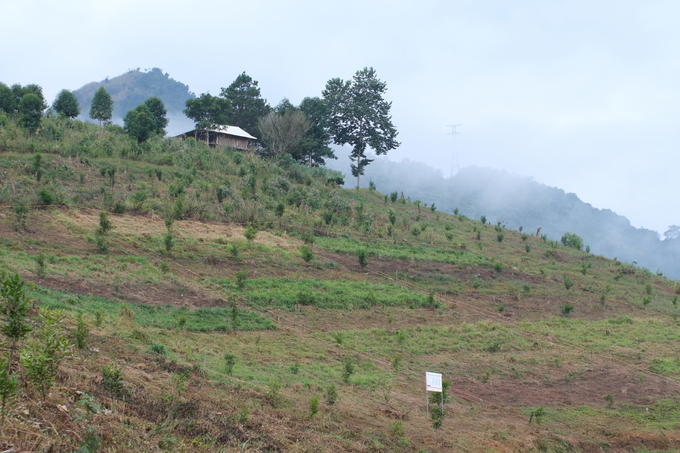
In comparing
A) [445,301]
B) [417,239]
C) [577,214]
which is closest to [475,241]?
[417,239]

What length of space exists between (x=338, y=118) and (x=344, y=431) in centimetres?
3243

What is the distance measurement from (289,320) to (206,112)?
23271 millimetres

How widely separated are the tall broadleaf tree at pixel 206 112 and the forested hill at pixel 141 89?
222 feet

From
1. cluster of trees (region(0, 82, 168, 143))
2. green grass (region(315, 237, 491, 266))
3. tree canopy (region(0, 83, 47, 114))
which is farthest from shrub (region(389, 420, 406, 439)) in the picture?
tree canopy (region(0, 83, 47, 114))

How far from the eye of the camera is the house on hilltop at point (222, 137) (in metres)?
33.6

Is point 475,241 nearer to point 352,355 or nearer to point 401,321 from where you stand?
point 401,321

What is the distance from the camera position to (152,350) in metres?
8.90

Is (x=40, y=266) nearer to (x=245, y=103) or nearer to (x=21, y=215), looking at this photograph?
(x=21, y=215)

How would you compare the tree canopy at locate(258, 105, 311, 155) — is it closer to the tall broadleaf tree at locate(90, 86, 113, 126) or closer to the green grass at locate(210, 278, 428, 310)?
the tall broadleaf tree at locate(90, 86, 113, 126)

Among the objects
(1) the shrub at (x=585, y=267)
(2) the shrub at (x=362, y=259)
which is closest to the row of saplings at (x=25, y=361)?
(2) the shrub at (x=362, y=259)

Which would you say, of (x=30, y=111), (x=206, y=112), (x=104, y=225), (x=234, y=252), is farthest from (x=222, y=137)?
(x=104, y=225)

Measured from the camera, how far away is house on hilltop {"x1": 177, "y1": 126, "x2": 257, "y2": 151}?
110 ft

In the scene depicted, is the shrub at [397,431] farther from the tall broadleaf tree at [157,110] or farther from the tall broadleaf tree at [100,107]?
the tall broadleaf tree at [100,107]

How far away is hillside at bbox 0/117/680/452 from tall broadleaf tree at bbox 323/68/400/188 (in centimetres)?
1099
